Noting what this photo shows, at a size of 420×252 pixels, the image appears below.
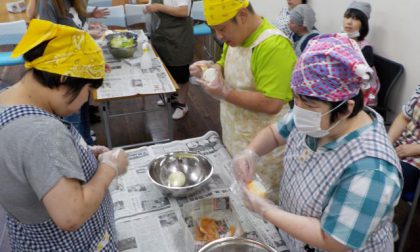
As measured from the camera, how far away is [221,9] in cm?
161

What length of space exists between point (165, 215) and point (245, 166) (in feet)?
1.37

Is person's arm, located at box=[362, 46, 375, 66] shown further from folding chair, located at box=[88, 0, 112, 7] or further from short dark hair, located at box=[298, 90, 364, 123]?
folding chair, located at box=[88, 0, 112, 7]

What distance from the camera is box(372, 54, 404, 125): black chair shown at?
121 inches

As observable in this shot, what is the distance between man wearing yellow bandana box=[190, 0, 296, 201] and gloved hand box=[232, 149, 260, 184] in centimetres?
1

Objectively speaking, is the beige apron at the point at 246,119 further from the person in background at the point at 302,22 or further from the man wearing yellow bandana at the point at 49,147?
the person in background at the point at 302,22

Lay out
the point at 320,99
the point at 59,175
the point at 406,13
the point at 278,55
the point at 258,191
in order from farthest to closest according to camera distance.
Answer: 1. the point at 406,13
2. the point at 278,55
3. the point at 258,191
4. the point at 320,99
5. the point at 59,175

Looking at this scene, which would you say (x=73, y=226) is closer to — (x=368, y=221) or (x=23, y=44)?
(x=23, y=44)

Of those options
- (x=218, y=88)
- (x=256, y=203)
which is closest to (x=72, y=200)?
(x=256, y=203)

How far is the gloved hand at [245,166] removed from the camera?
57.8 inches

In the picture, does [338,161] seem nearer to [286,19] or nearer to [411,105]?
[411,105]

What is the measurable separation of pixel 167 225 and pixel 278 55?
930mm

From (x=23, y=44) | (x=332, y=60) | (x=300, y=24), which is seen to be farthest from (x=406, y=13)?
(x=23, y=44)

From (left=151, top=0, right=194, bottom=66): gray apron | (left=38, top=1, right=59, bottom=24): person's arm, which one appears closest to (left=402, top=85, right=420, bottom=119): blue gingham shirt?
(left=151, top=0, right=194, bottom=66): gray apron

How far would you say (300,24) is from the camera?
3.87 metres
